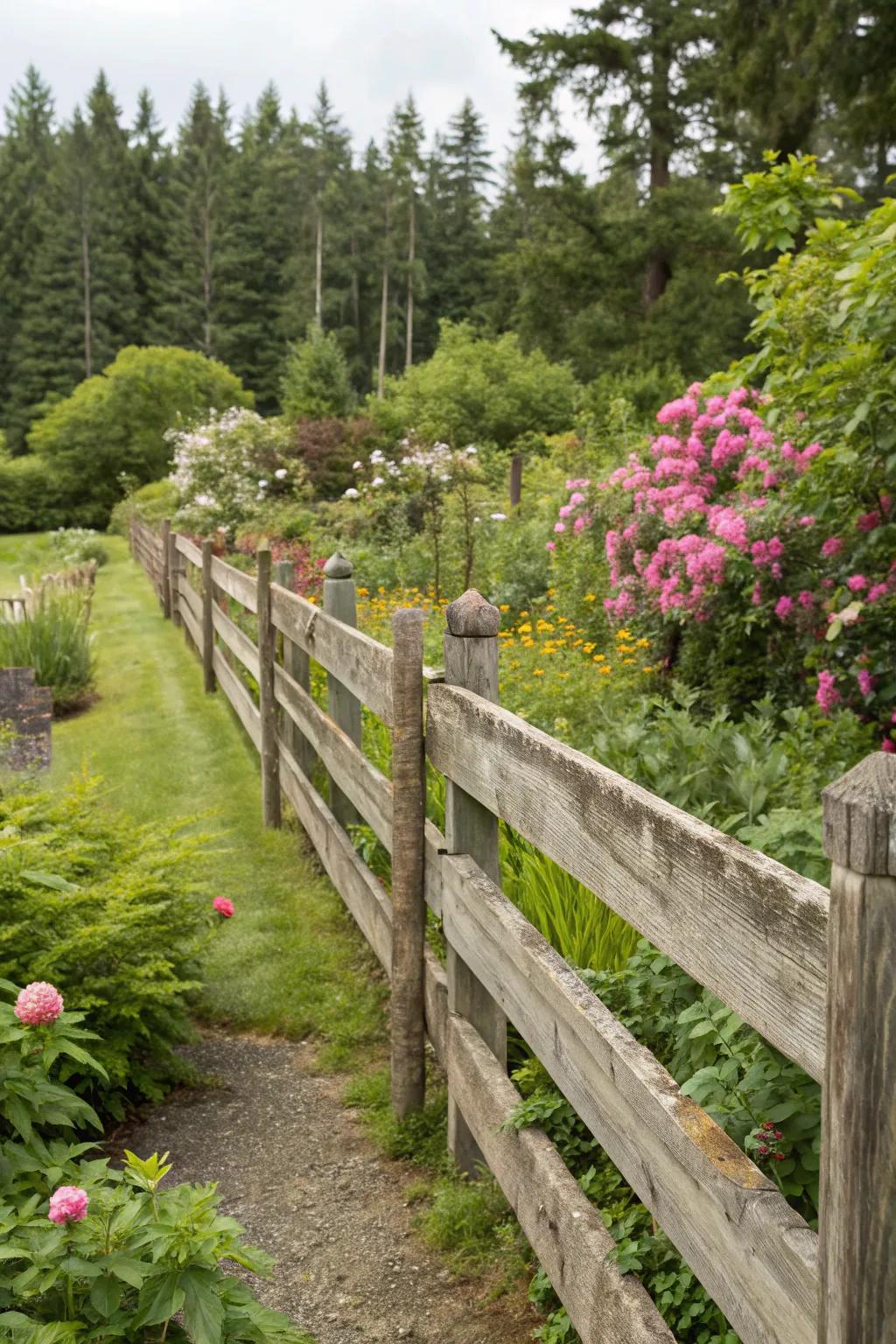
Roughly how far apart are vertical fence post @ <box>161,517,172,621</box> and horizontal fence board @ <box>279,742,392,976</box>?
8738 mm

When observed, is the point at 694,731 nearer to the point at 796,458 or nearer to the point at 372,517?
the point at 796,458

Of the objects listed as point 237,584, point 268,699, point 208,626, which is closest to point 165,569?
point 208,626

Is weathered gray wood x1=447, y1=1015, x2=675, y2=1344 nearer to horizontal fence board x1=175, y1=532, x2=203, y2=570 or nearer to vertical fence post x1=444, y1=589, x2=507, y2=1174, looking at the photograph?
vertical fence post x1=444, y1=589, x2=507, y2=1174

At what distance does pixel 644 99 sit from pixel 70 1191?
93.4 ft

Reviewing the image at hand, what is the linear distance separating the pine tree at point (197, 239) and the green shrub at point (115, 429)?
47.5 ft

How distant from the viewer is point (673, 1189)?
148cm

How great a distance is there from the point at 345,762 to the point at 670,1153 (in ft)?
9.36

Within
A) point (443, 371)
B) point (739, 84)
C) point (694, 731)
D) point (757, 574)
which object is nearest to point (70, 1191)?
point (694, 731)

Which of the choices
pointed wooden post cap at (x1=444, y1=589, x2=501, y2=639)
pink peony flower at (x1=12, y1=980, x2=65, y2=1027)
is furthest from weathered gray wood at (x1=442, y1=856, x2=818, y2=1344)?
pink peony flower at (x1=12, y1=980, x2=65, y2=1027)

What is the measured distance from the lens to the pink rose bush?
16.4 feet

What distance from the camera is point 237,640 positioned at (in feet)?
25.2

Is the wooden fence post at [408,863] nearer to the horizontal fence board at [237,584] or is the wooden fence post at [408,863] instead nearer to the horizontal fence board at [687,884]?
the horizontal fence board at [687,884]

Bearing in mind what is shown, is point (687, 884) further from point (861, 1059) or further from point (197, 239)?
point (197, 239)

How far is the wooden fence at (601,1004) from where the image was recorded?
981 millimetres
